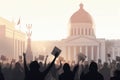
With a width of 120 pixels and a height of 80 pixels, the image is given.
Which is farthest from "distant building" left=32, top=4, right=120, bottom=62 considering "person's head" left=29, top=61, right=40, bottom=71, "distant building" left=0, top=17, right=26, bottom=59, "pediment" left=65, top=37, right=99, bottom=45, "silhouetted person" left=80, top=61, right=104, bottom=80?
"person's head" left=29, top=61, right=40, bottom=71

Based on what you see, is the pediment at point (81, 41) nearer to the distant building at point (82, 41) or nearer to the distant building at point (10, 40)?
the distant building at point (82, 41)

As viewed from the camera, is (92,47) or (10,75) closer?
(10,75)

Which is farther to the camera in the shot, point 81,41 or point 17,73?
point 81,41

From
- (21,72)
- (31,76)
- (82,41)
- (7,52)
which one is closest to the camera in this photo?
(31,76)

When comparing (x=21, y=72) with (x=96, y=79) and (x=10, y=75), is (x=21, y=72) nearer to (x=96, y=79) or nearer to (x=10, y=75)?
(x=10, y=75)

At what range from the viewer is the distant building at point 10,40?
115 m

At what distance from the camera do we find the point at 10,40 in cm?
12312

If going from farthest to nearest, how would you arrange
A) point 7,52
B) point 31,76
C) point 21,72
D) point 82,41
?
point 82,41 → point 7,52 → point 21,72 → point 31,76

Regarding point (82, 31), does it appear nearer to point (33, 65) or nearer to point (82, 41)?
point (82, 41)

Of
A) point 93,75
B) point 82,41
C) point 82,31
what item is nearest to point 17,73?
point 93,75

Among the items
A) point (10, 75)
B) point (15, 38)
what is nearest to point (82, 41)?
point (15, 38)

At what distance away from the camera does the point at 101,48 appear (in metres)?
128

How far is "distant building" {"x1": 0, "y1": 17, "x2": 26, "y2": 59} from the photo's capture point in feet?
378

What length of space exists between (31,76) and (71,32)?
119 meters
